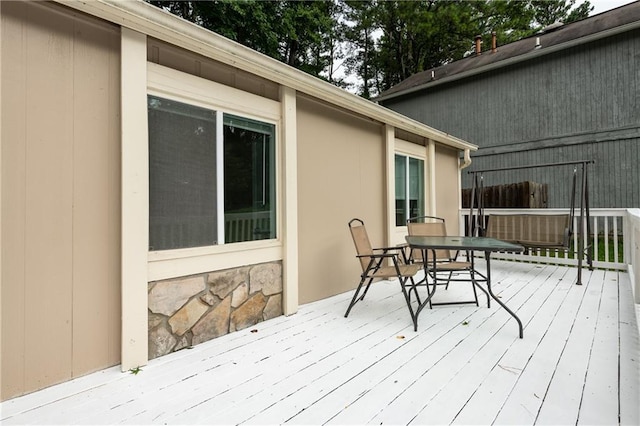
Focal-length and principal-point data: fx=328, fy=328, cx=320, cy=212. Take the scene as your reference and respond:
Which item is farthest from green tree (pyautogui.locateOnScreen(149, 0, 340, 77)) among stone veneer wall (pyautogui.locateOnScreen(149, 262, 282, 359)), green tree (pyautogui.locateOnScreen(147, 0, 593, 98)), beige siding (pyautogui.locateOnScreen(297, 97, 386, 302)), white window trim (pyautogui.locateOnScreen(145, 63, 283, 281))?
stone veneer wall (pyautogui.locateOnScreen(149, 262, 282, 359))

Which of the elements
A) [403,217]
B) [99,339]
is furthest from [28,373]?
[403,217]

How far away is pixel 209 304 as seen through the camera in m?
2.61

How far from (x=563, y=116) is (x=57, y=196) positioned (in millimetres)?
10833

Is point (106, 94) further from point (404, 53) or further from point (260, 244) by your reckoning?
point (404, 53)

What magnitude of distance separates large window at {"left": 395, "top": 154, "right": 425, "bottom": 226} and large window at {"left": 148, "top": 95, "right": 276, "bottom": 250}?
8.08ft

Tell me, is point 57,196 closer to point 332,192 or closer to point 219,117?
point 219,117

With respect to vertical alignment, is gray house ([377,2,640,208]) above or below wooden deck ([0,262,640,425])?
above

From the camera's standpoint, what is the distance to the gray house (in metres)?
7.96

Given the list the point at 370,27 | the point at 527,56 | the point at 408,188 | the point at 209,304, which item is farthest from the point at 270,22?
the point at 209,304

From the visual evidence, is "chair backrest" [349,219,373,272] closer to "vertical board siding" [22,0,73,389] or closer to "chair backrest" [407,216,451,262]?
"chair backrest" [407,216,451,262]

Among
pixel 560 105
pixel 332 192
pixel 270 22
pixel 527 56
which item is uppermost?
pixel 270 22

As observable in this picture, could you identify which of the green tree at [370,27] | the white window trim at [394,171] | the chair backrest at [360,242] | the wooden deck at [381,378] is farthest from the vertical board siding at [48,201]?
the green tree at [370,27]

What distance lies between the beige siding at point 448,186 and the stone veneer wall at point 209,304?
3.96 m

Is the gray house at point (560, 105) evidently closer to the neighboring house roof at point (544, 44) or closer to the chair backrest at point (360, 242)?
the neighboring house roof at point (544, 44)
